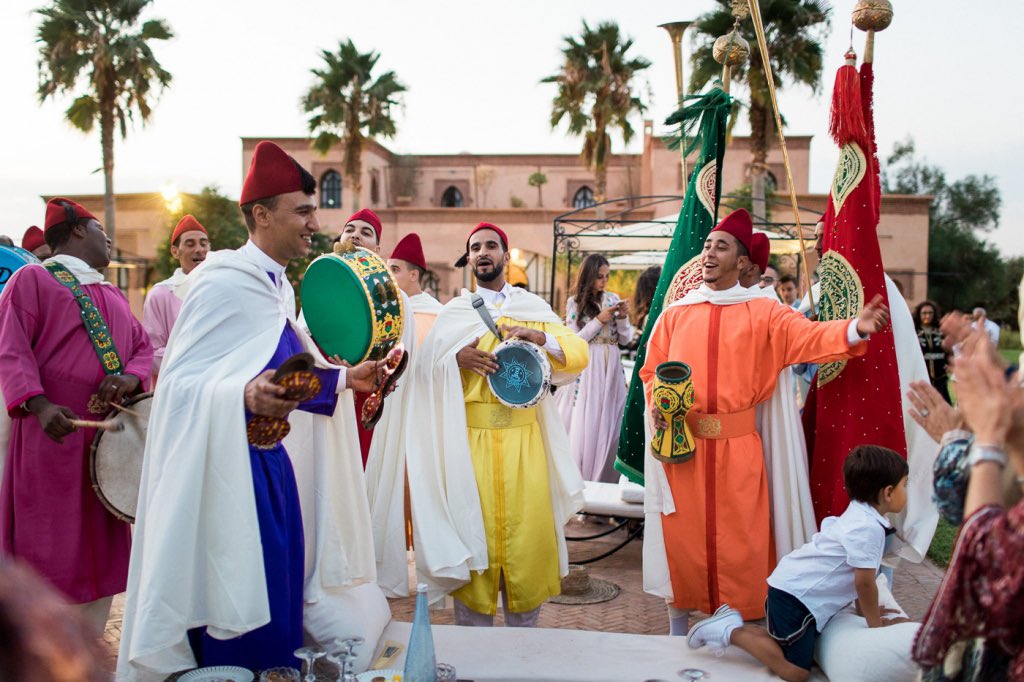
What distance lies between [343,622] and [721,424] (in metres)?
2.14

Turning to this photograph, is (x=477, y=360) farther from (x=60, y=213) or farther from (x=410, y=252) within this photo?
(x=60, y=213)

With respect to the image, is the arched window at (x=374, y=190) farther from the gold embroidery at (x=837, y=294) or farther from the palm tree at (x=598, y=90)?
→ the gold embroidery at (x=837, y=294)

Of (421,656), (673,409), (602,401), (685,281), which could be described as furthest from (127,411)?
(602,401)

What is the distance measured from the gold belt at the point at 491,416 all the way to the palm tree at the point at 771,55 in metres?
16.1

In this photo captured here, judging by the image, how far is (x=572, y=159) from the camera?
139 ft

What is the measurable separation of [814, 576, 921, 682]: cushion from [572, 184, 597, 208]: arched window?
127 ft

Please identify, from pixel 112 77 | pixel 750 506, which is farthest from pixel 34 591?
pixel 112 77

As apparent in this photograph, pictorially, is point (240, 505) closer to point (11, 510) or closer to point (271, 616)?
point (271, 616)

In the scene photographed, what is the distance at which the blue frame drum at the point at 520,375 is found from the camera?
14.9 feet

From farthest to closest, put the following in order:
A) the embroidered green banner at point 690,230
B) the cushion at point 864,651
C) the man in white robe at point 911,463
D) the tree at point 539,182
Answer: the tree at point 539,182 < the embroidered green banner at point 690,230 < the man in white robe at point 911,463 < the cushion at point 864,651

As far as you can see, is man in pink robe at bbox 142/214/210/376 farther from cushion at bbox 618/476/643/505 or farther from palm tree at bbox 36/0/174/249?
palm tree at bbox 36/0/174/249

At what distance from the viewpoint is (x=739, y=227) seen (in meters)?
4.67

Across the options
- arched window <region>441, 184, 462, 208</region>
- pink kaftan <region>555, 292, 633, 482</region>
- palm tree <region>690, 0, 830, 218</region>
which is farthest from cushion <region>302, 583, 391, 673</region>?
arched window <region>441, 184, 462, 208</region>

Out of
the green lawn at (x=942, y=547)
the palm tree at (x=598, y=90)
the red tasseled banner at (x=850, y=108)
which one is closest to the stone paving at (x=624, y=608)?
the green lawn at (x=942, y=547)
